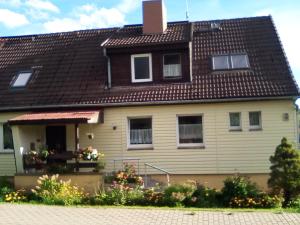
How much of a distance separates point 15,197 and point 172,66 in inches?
349

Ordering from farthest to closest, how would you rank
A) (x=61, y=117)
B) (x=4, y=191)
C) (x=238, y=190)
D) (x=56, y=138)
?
(x=56, y=138) < (x=61, y=117) < (x=4, y=191) < (x=238, y=190)

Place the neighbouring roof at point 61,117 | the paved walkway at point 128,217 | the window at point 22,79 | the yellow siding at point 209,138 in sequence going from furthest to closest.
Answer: the window at point 22,79
the yellow siding at point 209,138
the neighbouring roof at point 61,117
the paved walkway at point 128,217

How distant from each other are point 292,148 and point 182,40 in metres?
7.53

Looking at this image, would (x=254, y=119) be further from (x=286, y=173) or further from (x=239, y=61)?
(x=286, y=173)

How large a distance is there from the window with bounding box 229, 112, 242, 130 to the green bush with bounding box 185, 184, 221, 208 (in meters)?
4.71

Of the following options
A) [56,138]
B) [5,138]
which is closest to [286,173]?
[56,138]

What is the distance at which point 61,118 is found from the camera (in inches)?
756

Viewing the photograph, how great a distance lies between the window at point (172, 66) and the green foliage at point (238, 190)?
6896mm

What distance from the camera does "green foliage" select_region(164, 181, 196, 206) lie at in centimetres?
1526

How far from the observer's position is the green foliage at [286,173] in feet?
50.0

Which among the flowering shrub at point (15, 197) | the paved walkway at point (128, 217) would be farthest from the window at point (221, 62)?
the flowering shrub at point (15, 197)

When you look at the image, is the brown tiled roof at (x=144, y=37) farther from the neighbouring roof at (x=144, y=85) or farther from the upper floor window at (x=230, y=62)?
the upper floor window at (x=230, y=62)

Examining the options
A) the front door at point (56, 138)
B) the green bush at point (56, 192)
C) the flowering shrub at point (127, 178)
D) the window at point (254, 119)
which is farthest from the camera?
the front door at point (56, 138)

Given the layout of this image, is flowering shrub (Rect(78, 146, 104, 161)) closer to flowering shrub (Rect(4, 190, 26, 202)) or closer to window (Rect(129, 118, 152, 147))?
window (Rect(129, 118, 152, 147))
